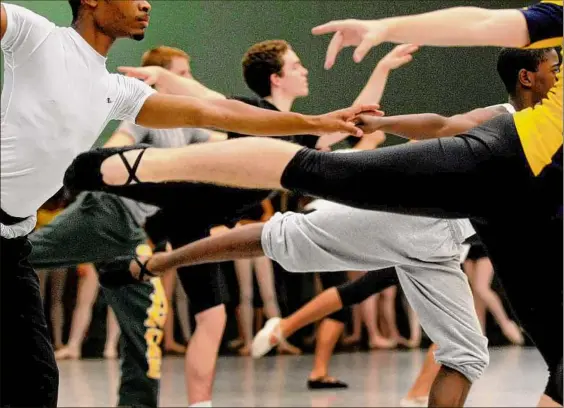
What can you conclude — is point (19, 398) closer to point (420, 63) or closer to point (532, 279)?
point (532, 279)

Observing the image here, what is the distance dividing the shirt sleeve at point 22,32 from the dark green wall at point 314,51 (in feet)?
2.30

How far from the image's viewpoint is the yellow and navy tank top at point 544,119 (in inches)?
76.9

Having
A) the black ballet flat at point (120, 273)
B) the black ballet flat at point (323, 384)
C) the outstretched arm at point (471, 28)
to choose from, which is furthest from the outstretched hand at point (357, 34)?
the black ballet flat at point (323, 384)

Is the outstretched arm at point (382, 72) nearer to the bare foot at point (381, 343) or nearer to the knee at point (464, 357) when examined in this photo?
the knee at point (464, 357)

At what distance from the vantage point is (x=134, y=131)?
337cm

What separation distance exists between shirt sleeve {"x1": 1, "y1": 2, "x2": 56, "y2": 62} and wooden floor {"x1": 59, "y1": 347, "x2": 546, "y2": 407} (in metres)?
2.23

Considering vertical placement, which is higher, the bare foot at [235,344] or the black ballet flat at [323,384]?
the black ballet flat at [323,384]

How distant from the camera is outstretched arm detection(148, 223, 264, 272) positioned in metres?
2.65

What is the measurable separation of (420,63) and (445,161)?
1.25 meters

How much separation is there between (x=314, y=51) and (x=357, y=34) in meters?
1.39

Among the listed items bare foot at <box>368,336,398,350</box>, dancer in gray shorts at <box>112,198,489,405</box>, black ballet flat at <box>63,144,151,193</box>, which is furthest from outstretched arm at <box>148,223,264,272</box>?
bare foot at <box>368,336,398,350</box>

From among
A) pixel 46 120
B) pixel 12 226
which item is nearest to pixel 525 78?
pixel 46 120

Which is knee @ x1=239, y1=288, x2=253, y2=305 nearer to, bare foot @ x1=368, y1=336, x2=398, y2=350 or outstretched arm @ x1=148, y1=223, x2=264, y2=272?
bare foot @ x1=368, y1=336, x2=398, y2=350

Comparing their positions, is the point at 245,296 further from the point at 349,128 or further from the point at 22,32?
the point at 22,32
